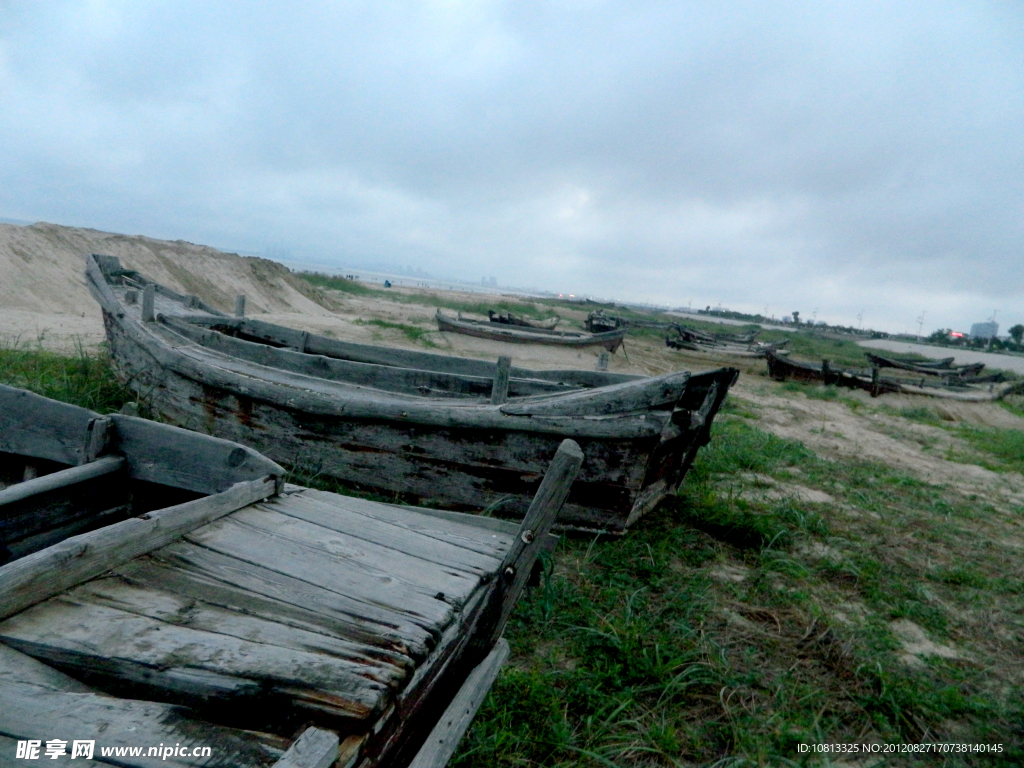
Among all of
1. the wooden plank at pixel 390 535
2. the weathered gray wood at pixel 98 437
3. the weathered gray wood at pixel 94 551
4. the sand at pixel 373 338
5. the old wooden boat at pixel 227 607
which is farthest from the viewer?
the sand at pixel 373 338

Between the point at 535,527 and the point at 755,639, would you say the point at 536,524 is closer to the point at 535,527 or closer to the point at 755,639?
the point at 535,527

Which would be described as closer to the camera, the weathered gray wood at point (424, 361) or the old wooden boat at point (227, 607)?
the old wooden boat at point (227, 607)

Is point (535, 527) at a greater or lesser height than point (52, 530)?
greater

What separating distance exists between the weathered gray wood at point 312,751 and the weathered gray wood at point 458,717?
2.05ft

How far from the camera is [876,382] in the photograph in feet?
51.1

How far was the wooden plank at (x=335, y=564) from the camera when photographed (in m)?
1.90

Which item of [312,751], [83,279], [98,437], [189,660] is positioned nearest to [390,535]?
[189,660]

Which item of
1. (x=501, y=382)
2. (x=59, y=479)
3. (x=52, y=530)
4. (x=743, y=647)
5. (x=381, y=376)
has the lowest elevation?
(x=743, y=647)

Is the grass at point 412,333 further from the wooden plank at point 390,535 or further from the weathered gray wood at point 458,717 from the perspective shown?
the weathered gray wood at point 458,717

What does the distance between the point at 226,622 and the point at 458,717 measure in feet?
2.76

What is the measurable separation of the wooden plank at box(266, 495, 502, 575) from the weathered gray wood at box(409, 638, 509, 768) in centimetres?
40

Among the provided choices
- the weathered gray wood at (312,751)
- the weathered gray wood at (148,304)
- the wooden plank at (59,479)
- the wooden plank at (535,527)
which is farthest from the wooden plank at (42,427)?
the weathered gray wood at (148,304)

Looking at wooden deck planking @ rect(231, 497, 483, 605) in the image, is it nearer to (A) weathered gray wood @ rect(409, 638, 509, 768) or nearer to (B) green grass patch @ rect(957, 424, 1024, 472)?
(A) weathered gray wood @ rect(409, 638, 509, 768)

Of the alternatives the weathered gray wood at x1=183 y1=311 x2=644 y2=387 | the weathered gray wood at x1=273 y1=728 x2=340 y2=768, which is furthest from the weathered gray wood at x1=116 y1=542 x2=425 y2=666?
the weathered gray wood at x1=183 y1=311 x2=644 y2=387
